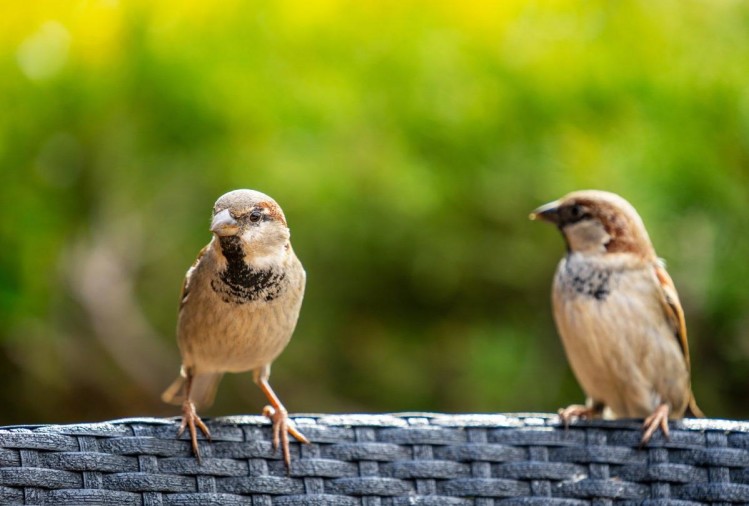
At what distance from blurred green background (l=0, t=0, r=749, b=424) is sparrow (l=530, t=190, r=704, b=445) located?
0.47 meters

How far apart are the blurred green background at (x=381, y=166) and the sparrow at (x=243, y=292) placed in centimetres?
93

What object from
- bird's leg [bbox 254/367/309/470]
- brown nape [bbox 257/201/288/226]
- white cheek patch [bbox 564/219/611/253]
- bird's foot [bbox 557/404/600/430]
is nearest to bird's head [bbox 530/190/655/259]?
white cheek patch [bbox 564/219/611/253]

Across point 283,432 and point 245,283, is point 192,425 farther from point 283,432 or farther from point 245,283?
point 245,283

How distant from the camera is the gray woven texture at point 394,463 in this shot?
1.24m

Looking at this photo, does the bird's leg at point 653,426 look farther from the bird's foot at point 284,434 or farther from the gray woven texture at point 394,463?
the bird's foot at point 284,434

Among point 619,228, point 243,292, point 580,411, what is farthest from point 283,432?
point 619,228

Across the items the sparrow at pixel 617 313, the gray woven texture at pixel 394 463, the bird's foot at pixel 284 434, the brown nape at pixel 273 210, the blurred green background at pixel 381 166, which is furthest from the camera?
the blurred green background at pixel 381 166

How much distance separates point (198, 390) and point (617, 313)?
812 mm

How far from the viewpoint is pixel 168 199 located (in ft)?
8.86

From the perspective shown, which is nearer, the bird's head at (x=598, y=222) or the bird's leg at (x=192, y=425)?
the bird's leg at (x=192, y=425)

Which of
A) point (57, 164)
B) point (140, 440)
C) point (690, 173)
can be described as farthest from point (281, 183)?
point (140, 440)

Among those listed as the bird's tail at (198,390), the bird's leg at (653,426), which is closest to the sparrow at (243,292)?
the bird's tail at (198,390)

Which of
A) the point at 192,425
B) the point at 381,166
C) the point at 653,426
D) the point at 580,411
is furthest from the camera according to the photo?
the point at 381,166

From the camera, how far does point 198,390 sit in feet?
5.98
